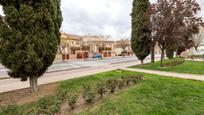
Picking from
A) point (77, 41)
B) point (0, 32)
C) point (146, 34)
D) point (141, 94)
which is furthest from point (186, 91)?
point (77, 41)

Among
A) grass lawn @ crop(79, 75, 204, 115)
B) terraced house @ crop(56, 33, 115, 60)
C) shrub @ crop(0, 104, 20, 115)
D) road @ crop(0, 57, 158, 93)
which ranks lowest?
road @ crop(0, 57, 158, 93)

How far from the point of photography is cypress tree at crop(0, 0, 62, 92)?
688 cm

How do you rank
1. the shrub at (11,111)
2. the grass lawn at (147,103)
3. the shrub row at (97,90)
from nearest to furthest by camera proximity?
the shrub at (11,111) < the grass lawn at (147,103) < the shrub row at (97,90)

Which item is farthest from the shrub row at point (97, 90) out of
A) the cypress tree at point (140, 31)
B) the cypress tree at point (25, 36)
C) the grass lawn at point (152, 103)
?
the cypress tree at point (140, 31)

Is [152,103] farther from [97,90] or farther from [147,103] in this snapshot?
[97,90]

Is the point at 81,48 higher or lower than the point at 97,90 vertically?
higher

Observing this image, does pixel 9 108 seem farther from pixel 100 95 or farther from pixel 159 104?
pixel 159 104

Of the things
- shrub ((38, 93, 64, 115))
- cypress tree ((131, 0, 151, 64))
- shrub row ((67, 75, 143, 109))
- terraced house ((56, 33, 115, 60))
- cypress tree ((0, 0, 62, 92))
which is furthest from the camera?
terraced house ((56, 33, 115, 60))

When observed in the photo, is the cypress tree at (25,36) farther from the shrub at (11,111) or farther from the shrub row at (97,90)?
the shrub at (11,111)

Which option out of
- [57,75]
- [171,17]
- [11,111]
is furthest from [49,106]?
[171,17]

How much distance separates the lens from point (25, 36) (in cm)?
696

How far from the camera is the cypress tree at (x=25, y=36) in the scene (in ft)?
22.6

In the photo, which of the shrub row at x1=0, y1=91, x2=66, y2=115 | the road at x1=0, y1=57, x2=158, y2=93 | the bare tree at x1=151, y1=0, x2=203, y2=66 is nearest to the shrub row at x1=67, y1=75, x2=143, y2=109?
the shrub row at x1=0, y1=91, x2=66, y2=115

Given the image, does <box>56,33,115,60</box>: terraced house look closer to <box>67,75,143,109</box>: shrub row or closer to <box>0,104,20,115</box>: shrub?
<box>67,75,143,109</box>: shrub row
